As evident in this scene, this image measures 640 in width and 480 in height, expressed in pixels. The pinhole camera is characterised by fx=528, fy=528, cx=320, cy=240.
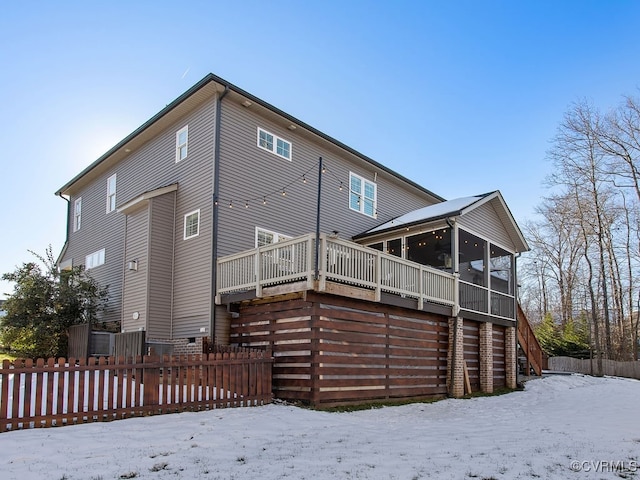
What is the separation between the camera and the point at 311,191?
55.9ft

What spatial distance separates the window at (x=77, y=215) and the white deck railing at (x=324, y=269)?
10.4 meters

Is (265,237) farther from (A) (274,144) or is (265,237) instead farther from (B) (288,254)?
(B) (288,254)

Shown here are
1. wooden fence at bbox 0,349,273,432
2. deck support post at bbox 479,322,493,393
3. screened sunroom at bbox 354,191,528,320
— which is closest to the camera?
wooden fence at bbox 0,349,273,432

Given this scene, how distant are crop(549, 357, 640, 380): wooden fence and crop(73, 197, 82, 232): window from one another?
24427 mm

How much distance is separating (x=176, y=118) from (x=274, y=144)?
3.05 metres

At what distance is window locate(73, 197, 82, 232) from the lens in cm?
2094

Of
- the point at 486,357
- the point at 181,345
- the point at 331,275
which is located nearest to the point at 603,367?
the point at 486,357

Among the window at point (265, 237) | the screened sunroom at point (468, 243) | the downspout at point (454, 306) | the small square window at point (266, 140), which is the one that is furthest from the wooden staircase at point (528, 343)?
the small square window at point (266, 140)

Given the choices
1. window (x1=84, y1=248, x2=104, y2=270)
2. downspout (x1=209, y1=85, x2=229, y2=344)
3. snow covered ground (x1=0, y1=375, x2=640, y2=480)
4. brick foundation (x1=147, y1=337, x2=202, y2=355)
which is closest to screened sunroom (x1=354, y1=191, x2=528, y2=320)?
downspout (x1=209, y1=85, x2=229, y2=344)

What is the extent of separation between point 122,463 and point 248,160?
33.3ft

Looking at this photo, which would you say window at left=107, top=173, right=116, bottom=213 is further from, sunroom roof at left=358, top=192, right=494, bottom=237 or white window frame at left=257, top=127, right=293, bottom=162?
sunroom roof at left=358, top=192, right=494, bottom=237

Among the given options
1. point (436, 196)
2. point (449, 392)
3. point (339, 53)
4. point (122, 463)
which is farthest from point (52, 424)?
point (436, 196)

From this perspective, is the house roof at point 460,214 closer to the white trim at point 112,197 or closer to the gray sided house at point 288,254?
the gray sided house at point 288,254

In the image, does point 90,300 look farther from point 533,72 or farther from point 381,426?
point 533,72
